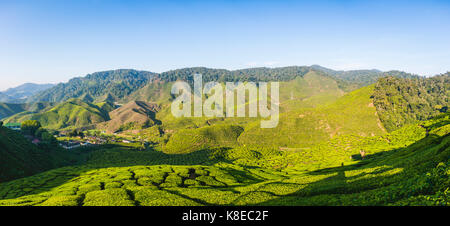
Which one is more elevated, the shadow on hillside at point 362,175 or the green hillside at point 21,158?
the shadow on hillside at point 362,175

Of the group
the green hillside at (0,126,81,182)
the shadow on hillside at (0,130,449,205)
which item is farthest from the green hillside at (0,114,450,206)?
the green hillside at (0,126,81,182)

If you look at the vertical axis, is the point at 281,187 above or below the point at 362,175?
below

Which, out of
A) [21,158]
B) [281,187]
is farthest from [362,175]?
[21,158]

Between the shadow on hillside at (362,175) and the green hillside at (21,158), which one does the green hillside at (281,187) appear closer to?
the shadow on hillside at (362,175)

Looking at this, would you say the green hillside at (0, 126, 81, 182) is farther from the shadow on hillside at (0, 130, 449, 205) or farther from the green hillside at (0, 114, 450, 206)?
the green hillside at (0, 114, 450, 206)

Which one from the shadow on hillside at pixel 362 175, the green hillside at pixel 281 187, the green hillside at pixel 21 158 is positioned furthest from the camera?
the green hillside at pixel 21 158

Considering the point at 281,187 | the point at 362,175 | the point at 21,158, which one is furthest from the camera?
the point at 21,158

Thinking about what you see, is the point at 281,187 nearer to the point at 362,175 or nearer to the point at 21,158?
the point at 362,175

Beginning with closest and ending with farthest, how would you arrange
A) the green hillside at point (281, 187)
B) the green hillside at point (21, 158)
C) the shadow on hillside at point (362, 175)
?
the green hillside at point (281, 187) → the shadow on hillside at point (362, 175) → the green hillside at point (21, 158)

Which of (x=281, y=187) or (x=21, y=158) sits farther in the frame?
(x=21, y=158)

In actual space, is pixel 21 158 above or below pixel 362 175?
below

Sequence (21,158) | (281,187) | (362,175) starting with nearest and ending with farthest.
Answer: (362,175)
(281,187)
(21,158)

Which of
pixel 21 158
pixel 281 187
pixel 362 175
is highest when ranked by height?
pixel 362 175

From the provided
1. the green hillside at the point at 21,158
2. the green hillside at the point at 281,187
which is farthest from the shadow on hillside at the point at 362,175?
the green hillside at the point at 21,158
